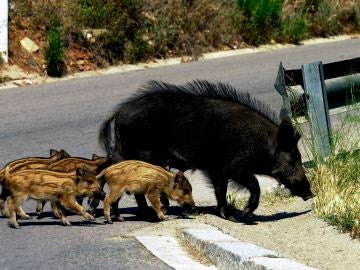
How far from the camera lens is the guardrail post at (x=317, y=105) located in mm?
10570

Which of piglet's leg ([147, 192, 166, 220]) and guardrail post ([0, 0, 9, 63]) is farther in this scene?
guardrail post ([0, 0, 9, 63])

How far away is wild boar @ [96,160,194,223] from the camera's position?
9203 mm

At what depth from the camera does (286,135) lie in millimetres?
9766

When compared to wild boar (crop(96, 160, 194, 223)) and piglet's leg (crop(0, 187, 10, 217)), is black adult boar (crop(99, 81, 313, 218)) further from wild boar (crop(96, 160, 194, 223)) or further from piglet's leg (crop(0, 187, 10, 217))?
piglet's leg (crop(0, 187, 10, 217))

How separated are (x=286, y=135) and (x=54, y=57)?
24.6ft

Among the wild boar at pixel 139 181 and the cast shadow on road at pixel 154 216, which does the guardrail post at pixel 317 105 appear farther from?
the wild boar at pixel 139 181

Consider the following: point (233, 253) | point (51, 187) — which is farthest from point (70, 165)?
point (233, 253)

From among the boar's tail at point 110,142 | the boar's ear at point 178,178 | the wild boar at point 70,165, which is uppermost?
the boar's tail at point 110,142

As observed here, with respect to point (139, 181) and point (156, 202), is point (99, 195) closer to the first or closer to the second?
point (139, 181)

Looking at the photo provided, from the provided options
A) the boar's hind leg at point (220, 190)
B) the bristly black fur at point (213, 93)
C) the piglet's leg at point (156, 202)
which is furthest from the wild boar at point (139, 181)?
the bristly black fur at point (213, 93)

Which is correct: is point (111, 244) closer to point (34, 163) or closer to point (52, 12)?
point (34, 163)

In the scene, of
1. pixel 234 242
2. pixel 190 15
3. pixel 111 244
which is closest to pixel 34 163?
pixel 111 244

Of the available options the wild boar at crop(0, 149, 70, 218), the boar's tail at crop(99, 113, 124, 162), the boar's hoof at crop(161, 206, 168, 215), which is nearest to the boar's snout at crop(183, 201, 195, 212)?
the boar's hoof at crop(161, 206, 168, 215)

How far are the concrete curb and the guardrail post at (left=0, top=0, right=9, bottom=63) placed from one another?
828cm
